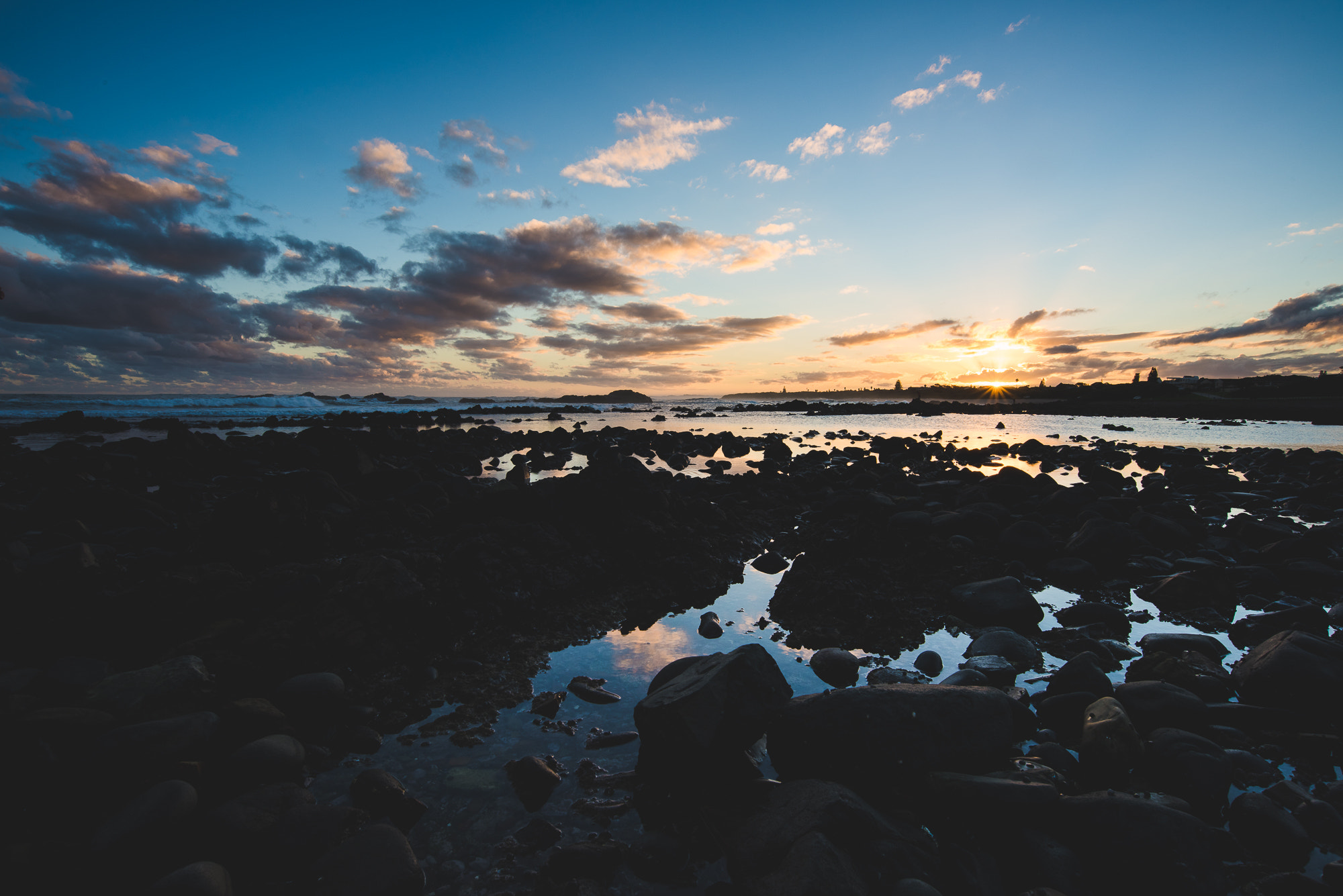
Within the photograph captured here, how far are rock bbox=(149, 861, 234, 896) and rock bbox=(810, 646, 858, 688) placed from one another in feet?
13.5

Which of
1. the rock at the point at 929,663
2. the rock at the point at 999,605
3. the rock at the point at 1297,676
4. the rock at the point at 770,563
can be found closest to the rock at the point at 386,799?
the rock at the point at 929,663

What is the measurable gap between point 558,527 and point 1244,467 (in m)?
24.0

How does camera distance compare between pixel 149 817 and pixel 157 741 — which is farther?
pixel 157 741

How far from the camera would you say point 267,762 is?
326cm

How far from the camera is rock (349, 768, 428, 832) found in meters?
3.05

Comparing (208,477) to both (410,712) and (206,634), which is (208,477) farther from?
(410,712)

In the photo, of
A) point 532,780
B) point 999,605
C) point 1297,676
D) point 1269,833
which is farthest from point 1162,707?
point 532,780

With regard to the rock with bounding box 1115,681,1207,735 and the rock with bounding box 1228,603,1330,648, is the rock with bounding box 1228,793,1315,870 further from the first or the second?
the rock with bounding box 1228,603,1330,648

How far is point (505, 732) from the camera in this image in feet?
12.8

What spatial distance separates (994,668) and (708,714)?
2965 mm

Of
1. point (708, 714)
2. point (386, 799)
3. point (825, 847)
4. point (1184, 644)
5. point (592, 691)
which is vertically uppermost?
point (708, 714)

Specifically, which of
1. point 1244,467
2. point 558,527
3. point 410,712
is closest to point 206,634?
point 410,712

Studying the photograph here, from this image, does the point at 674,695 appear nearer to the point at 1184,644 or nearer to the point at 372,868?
the point at 372,868

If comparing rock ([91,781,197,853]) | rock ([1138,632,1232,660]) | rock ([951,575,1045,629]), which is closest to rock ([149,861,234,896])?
rock ([91,781,197,853])
